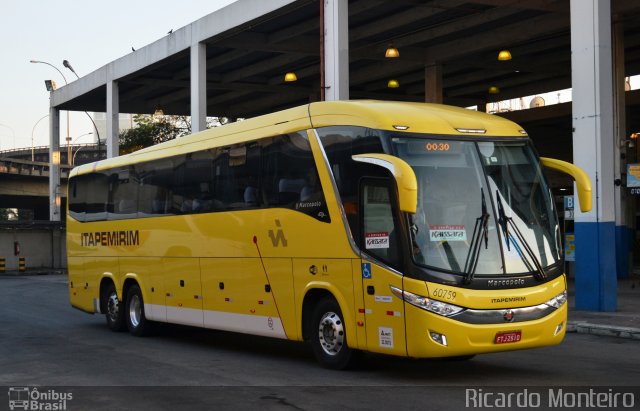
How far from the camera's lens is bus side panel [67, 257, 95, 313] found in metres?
20.2

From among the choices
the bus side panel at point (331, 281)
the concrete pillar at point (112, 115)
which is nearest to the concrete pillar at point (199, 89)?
the concrete pillar at point (112, 115)

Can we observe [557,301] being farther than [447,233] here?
Yes

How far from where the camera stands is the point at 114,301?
1922 centimetres

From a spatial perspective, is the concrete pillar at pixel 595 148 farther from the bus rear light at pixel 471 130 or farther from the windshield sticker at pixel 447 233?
the windshield sticker at pixel 447 233

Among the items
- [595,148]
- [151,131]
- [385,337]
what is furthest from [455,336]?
[151,131]

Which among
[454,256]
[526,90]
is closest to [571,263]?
[526,90]

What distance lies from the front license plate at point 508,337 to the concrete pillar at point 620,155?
20096 mm

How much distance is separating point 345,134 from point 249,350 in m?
4.73

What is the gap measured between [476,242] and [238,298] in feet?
15.5

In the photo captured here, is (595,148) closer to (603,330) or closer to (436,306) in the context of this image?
(603,330)

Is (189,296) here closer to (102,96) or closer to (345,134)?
(345,134)

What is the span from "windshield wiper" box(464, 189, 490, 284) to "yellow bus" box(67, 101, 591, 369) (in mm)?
14

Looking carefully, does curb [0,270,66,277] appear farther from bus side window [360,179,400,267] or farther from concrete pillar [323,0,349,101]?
bus side window [360,179,400,267]

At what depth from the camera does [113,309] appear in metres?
19.2
